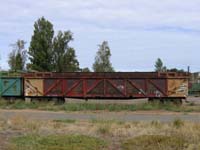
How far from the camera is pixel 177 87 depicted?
35.3 metres

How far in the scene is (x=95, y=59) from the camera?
10731 centimetres

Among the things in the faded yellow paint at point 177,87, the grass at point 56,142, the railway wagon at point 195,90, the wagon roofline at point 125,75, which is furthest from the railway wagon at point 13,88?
the railway wagon at point 195,90

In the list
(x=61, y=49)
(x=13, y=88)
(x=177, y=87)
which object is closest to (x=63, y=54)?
(x=61, y=49)

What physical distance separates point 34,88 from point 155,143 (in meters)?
24.6

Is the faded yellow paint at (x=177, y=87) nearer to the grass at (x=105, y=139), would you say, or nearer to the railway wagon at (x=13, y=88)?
the railway wagon at (x=13, y=88)

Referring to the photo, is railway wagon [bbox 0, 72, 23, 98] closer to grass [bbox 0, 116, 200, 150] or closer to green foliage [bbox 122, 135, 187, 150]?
grass [bbox 0, 116, 200, 150]

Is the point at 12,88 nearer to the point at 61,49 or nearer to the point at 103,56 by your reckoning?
the point at 61,49

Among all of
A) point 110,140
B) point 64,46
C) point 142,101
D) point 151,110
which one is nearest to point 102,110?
point 151,110

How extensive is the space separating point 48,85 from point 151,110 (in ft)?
26.9

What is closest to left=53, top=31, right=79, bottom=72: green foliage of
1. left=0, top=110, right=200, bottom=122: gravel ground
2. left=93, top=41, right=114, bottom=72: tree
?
left=93, top=41, right=114, bottom=72: tree

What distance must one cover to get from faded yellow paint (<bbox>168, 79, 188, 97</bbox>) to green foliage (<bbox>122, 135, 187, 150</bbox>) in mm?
22415

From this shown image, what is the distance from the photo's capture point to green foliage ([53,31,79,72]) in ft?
298

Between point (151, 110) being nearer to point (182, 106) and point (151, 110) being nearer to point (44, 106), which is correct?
point (182, 106)

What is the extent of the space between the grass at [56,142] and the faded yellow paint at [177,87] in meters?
22.7
